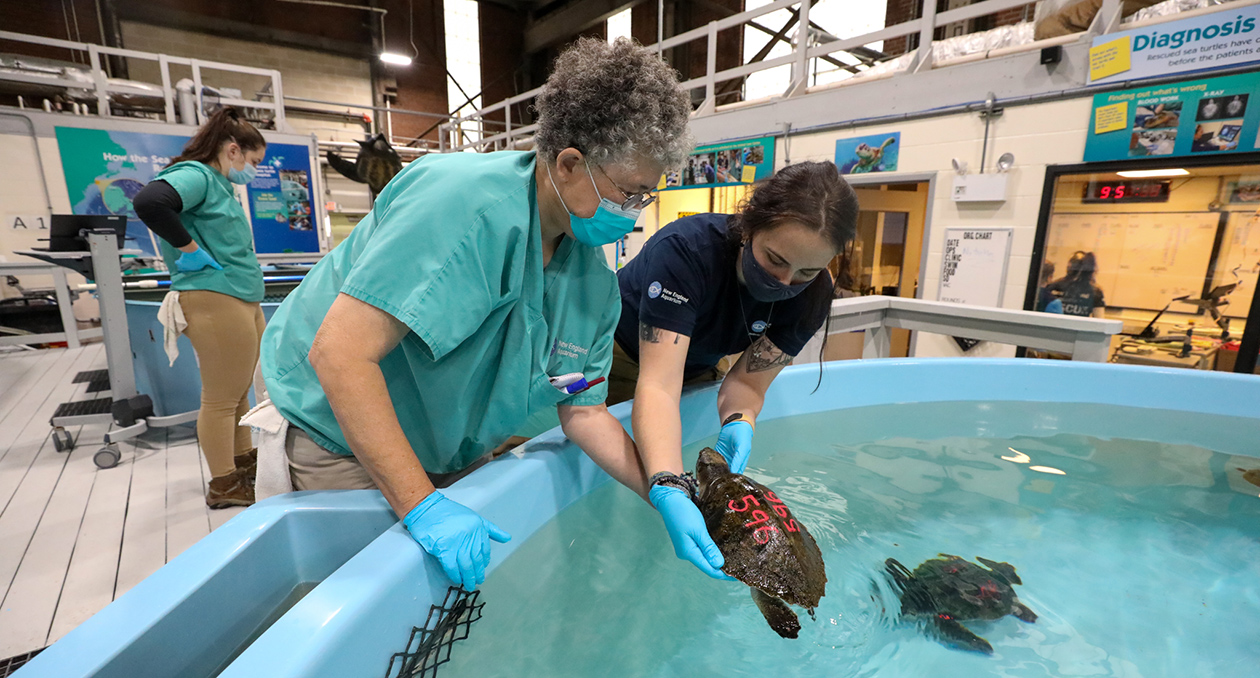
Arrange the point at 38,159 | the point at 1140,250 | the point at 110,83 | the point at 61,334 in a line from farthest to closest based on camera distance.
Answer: the point at 110,83, the point at 38,159, the point at 61,334, the point at 1140,250

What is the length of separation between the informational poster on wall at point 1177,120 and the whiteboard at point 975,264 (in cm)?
58

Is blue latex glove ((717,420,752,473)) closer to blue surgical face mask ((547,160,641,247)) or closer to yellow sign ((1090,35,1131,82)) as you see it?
blue surgical face mask ((547,160,641,247))

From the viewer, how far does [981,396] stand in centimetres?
201

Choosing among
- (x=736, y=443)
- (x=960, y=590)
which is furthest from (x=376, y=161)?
(x=960, y=590)

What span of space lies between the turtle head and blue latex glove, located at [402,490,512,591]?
477 mm

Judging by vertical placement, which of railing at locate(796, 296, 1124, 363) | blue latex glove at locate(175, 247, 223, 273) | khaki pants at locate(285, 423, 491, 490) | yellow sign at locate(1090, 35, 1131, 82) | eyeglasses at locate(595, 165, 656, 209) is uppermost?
yellow sign at locate(1090, 35, 1131, 82)

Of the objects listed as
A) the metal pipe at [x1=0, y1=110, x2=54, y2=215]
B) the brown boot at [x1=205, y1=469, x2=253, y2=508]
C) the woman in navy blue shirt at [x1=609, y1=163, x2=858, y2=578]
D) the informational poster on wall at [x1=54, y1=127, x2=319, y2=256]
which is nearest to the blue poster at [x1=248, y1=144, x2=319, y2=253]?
the informational poster on wall at [x1=54, y1=127, x2=319, y2=256]

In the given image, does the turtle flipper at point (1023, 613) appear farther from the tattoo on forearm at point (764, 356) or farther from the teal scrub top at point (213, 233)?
the teal scrub top at point (213, 233)

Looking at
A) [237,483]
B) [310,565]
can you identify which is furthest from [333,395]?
[237,483]

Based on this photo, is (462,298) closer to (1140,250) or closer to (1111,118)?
(1111,118)

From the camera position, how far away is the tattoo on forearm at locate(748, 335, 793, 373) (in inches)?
56.6

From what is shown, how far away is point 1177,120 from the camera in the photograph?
256 centimetres

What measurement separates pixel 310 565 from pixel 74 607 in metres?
1.17

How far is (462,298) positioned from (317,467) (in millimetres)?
431
